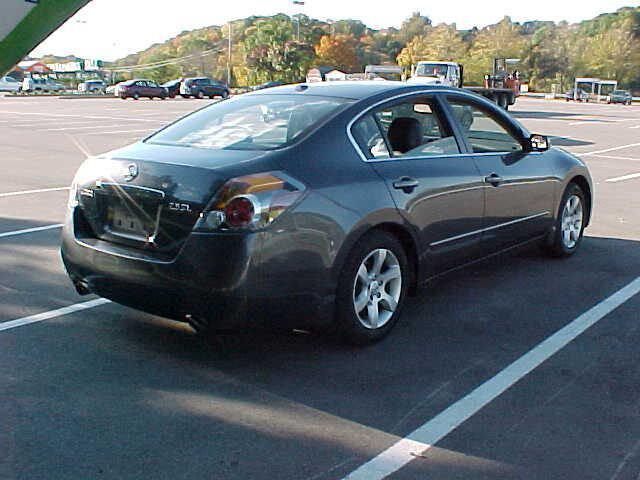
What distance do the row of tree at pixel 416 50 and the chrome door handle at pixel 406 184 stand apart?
7007 cm

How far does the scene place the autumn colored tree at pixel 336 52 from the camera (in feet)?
291

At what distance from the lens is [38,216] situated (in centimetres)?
890

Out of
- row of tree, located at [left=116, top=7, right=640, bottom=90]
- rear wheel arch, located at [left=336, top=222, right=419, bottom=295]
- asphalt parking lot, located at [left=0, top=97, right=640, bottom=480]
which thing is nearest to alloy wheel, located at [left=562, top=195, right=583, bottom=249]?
asphalt parking lot, located at [left=0, top=97, right=640, bottom=480]

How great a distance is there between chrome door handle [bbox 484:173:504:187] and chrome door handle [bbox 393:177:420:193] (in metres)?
0.92

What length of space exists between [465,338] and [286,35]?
79464mm

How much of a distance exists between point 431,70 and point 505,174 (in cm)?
2975

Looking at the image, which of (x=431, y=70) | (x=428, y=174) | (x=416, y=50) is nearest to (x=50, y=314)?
(x=428, y=174)

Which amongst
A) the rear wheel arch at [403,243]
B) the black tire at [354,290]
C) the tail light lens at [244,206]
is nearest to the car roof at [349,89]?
the rear wheel arch at [403,243]

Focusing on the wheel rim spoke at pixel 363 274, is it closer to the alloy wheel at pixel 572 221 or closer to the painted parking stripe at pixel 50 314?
the painted parking stripe at pixel 50 314

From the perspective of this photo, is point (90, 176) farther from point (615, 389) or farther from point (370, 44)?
point (370, 44)

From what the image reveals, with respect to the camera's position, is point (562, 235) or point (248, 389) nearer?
point (248, 389)

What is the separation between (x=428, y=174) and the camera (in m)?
5.29

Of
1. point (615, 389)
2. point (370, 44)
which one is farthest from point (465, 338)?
point (370, 44)

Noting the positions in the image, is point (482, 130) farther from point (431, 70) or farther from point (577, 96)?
point (577, 96)
